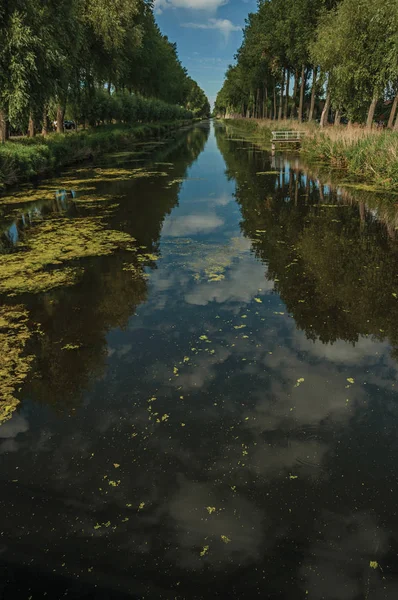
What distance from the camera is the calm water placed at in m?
2.60

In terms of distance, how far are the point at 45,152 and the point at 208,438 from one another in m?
21.5

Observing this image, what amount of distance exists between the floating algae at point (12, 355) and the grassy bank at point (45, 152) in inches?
509

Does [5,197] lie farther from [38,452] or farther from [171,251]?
[38,452]

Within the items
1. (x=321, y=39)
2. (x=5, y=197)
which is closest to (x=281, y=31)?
(x=321, y=39)

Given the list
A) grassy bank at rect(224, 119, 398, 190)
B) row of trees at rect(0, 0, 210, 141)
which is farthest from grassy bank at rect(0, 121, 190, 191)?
grassy bank at rect(224, 119, 398, 190)

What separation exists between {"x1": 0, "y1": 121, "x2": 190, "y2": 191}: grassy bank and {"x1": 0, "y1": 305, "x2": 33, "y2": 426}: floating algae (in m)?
12.9

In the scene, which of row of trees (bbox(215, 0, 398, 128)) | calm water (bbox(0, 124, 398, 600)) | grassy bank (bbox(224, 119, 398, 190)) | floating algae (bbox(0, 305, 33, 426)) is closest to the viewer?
calm water (bbox(0, 124, 398, 600))

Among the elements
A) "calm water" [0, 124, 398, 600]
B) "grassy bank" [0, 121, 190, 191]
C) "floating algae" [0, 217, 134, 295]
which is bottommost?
"calm water" [0, 124, 398, 600]

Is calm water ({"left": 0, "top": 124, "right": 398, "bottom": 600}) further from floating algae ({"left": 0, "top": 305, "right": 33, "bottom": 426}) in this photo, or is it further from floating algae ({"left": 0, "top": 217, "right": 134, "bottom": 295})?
floating algae ({"left": 0, "top": 217, "right": 134, "bottom": 295})

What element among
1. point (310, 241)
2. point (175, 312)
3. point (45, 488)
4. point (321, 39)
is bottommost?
point (45, 488)

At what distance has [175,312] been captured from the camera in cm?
627

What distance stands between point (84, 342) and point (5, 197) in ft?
42.1

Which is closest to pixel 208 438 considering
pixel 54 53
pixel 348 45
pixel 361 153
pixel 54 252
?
pixel 54 252

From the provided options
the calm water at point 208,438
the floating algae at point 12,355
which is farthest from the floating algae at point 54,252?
the floating algae at point 12,355
